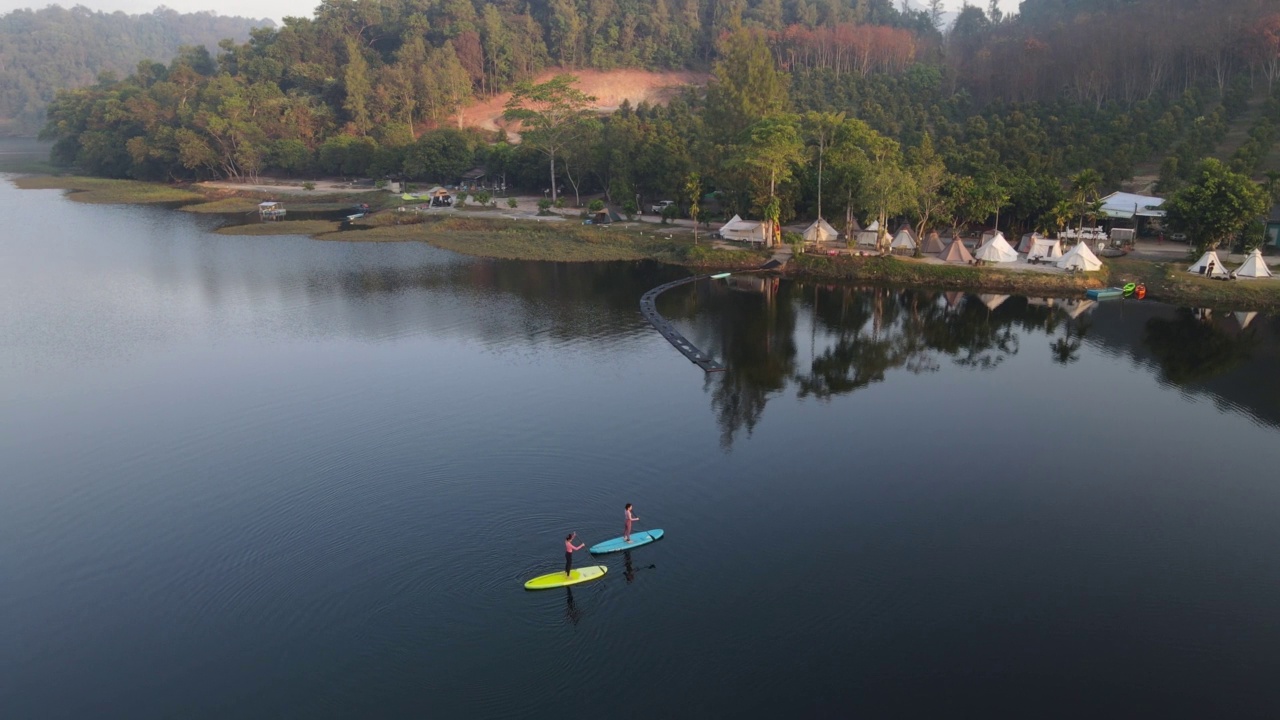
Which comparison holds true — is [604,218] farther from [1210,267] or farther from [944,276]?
[1210,267]

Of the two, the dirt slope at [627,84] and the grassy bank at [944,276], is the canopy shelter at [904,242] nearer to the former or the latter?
the grassy bank at [944,276]

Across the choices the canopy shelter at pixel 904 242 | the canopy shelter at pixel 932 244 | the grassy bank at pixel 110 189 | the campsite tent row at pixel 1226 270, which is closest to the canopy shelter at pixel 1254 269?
the campsite tent row at pixel 1226 270

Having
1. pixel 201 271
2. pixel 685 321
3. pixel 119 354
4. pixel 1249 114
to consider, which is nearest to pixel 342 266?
pixel 201 271

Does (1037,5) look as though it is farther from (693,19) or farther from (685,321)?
(685,321)

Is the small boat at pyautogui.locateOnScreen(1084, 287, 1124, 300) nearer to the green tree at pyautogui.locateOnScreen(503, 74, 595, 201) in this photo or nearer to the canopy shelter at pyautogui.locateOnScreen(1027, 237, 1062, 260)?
the canopy shelter at pyautogui.locateOnScreen(1027, 237, 1062, 260)

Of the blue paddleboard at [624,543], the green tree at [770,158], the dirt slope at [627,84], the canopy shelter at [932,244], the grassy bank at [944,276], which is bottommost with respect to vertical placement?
the blue paddleboard at [624,543]

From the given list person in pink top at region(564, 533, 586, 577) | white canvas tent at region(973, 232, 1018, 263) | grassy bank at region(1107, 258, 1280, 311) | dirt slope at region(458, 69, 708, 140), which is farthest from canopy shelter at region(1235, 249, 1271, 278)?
dirt slope at region(458, 69, 708, 140)

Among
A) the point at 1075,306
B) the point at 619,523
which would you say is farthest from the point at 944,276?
the point at 619,523
